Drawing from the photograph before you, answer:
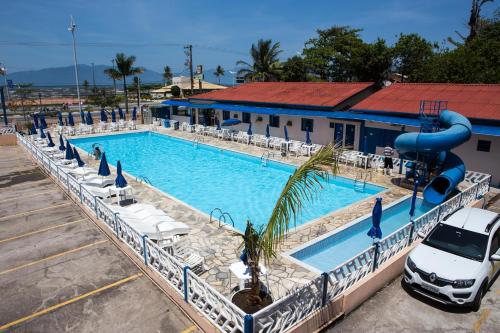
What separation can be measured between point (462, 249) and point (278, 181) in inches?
458

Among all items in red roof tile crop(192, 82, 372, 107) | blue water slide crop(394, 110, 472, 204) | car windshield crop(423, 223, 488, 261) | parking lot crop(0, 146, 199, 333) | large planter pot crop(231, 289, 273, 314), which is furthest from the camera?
red roof tile crop(192, 82, 372, 107)

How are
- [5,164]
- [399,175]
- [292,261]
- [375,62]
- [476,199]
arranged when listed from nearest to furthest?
1. [292,261]
2. [476,199]
3. [399,175]
4. [5,164]
5. [375,62]

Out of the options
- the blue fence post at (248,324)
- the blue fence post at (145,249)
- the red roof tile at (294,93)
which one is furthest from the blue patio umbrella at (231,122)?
the blue fence post at (248,324)

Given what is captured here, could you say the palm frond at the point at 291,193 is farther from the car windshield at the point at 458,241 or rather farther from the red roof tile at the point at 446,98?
the red roof tile at the point at 446,98

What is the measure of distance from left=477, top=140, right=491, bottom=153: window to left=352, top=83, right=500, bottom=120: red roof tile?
1271mm

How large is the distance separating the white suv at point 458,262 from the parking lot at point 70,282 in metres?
5.55

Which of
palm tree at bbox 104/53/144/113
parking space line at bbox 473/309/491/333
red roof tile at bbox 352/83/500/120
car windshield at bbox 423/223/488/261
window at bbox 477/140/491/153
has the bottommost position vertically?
parking space line at bbox 473/309/491/333

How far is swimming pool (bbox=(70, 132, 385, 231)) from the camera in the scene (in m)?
15.8

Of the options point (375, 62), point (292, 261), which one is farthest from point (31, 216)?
point (375, 62)

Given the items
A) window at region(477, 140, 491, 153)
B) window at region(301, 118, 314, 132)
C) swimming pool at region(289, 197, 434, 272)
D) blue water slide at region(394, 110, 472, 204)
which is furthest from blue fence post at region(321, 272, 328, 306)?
window at region(301, 118, 314, 132)

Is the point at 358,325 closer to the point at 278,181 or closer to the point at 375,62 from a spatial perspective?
the point at 278,181

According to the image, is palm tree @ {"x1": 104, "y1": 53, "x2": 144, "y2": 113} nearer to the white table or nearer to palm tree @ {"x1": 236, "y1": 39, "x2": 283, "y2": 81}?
palm tree @ {"x1": 236, "y1": 39, "x2": 283, "y2": 81}

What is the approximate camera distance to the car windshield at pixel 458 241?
27.2 ft

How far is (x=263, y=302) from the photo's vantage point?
7082 millimetres
